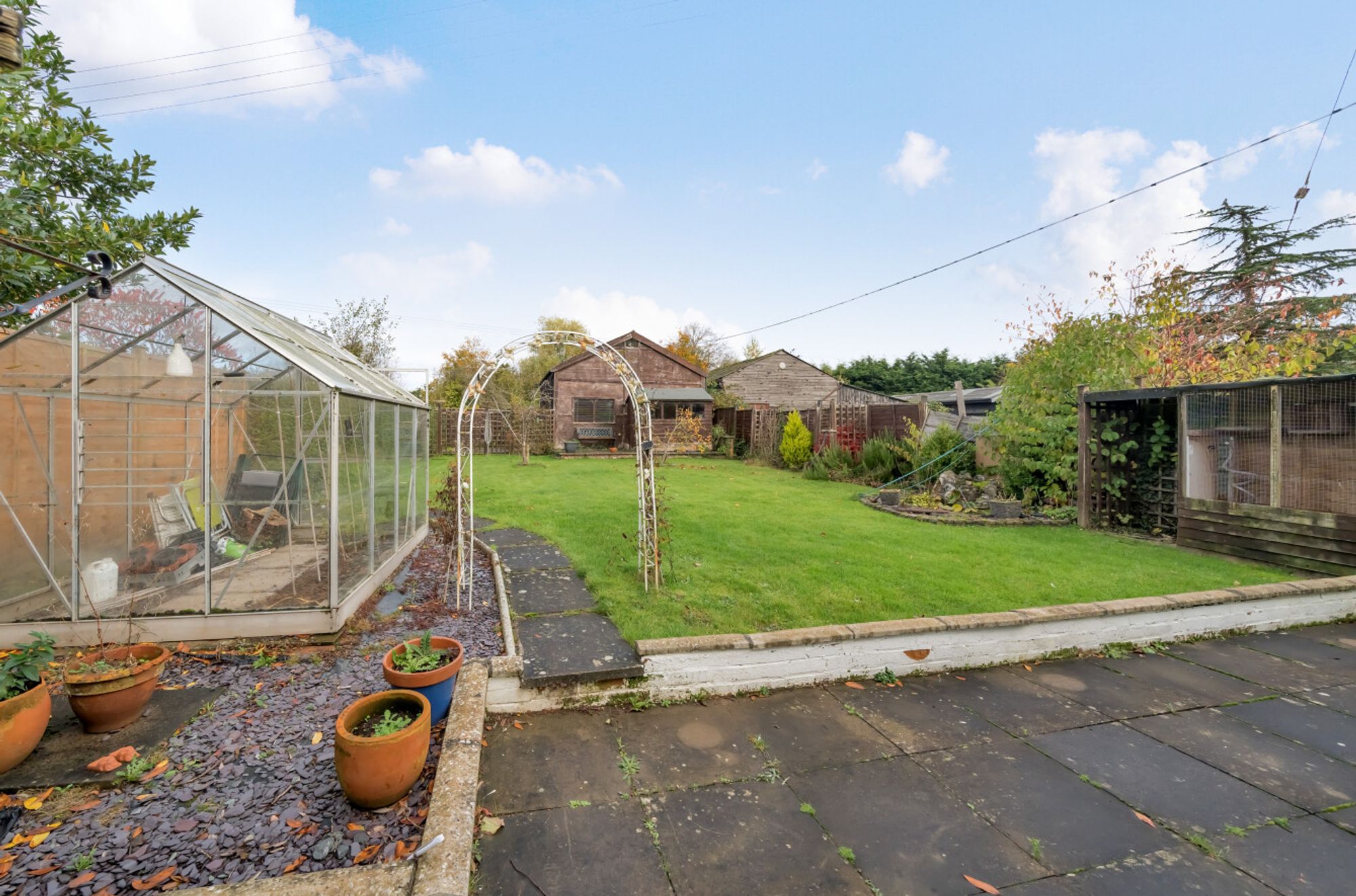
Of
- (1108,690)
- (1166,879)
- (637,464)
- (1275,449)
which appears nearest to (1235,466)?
(1275,449)

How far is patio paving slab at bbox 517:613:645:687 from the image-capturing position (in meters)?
3.42

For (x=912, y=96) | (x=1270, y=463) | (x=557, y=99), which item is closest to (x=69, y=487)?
(x=557, y=99)

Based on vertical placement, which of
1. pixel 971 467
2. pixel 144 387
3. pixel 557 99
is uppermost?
pixel 557 99

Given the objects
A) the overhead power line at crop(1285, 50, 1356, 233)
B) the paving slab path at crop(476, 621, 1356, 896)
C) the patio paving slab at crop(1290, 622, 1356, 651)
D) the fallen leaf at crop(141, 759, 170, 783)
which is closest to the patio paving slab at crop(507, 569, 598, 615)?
the paving slab path at crop(476, 621, 1356, 896)

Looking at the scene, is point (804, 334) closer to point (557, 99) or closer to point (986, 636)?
point (557, 99)

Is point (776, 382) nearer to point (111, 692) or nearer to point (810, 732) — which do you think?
point (810, 732)

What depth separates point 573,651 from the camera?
381 centimetres

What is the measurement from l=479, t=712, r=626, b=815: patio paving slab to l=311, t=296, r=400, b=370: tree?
62.9 feet

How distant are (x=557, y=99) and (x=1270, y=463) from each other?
1248cm

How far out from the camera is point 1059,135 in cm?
1052

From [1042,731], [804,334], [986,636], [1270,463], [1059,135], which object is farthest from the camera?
[804,334]

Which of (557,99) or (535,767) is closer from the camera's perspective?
(535,767)

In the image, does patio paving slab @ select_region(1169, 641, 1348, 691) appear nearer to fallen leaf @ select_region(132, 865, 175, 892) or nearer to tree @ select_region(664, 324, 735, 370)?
fallen leaf @ select_region(132, 865, 175, 892)

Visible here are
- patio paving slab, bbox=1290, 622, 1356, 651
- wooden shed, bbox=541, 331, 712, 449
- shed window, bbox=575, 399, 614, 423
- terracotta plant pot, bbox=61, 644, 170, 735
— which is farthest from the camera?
shed window, bbox=575, 399, 614, 423
